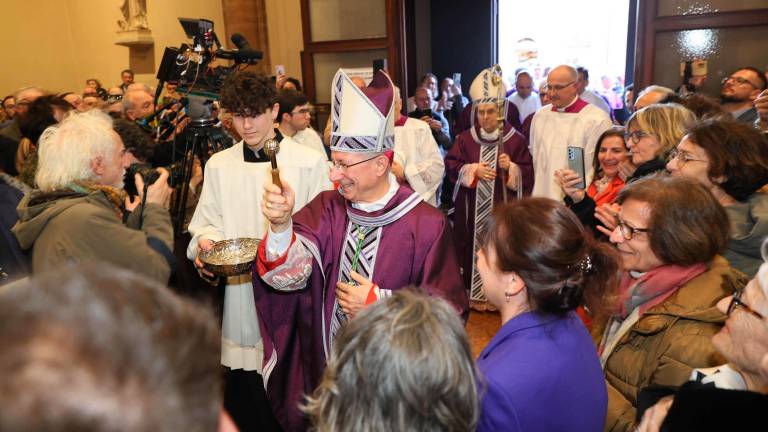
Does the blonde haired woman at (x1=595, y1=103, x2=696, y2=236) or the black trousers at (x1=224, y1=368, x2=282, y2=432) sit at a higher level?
the blonde haired woman at (x1=595, y1=103, x2=696, y2=236)

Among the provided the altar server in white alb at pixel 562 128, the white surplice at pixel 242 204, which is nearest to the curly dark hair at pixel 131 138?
the white surplice at pixel 242 204

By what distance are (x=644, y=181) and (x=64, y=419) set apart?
1.94m

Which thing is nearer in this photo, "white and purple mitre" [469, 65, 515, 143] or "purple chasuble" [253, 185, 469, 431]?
"purple chasuble" [253, 185, 469, 431]

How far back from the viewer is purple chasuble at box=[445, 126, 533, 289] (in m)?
4.68

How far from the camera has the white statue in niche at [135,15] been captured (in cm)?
946

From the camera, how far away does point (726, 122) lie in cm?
250

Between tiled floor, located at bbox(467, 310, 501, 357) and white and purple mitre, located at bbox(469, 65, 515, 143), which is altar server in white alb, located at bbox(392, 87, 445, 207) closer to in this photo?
white and purple mitre, located at bbox(469, 65, 515, 143)

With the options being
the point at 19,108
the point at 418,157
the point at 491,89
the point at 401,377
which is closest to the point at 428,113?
the point at 418,157

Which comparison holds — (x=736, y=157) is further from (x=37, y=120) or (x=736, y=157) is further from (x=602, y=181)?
(x=37, y=120)

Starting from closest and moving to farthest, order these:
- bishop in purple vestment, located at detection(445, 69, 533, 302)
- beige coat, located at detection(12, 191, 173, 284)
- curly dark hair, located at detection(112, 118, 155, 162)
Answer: beige coat, located at detection(12, 191, 173, 284), curly dark hair, located at detection(112, 118, 155, 162), bishop in purple vestment, located at detection(445, 69, 533, 302)

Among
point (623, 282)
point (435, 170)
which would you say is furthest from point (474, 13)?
point (623, 282)

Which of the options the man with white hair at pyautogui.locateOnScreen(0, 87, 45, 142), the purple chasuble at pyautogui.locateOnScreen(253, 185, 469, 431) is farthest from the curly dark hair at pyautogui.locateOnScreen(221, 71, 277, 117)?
the man with white hair at pyautogui.locateOnScreen(0, 87, 45, 142)

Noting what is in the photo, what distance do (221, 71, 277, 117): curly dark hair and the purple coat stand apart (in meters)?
1.79

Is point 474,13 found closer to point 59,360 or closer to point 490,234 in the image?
point 490,234
